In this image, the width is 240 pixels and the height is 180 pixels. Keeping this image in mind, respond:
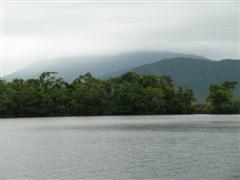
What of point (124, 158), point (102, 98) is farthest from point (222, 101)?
point (124, 158)

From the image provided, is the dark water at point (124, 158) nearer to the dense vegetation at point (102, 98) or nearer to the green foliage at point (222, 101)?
the dense vegetation at point (102, 98)

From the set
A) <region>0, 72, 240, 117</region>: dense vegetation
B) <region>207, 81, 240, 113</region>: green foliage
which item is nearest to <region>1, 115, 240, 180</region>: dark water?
<region>0, 72, 240, 117</region>: dense vegetation

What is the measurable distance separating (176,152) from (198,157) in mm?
3802

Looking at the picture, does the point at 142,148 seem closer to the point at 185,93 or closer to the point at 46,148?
the point at 46,148

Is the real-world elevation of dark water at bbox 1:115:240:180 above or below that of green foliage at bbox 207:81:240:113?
below

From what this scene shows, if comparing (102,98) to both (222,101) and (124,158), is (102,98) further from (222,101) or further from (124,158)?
(124,158)

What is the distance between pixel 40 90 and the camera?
129500 mm

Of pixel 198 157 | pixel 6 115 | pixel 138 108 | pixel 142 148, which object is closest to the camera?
pixel 198 157

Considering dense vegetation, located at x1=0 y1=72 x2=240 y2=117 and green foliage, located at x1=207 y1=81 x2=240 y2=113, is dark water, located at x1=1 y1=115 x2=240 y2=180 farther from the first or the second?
green foliage, located at x1=207 y1=81 x2=240 y2=113

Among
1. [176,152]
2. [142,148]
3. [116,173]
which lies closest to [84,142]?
[142,148]

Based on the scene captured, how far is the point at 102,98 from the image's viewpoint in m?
128

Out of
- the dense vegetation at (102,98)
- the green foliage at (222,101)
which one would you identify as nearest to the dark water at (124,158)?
the dense vegetation at (102,98)

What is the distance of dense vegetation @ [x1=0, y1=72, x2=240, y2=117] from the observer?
408 feet

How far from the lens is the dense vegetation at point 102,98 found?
124375 mm
